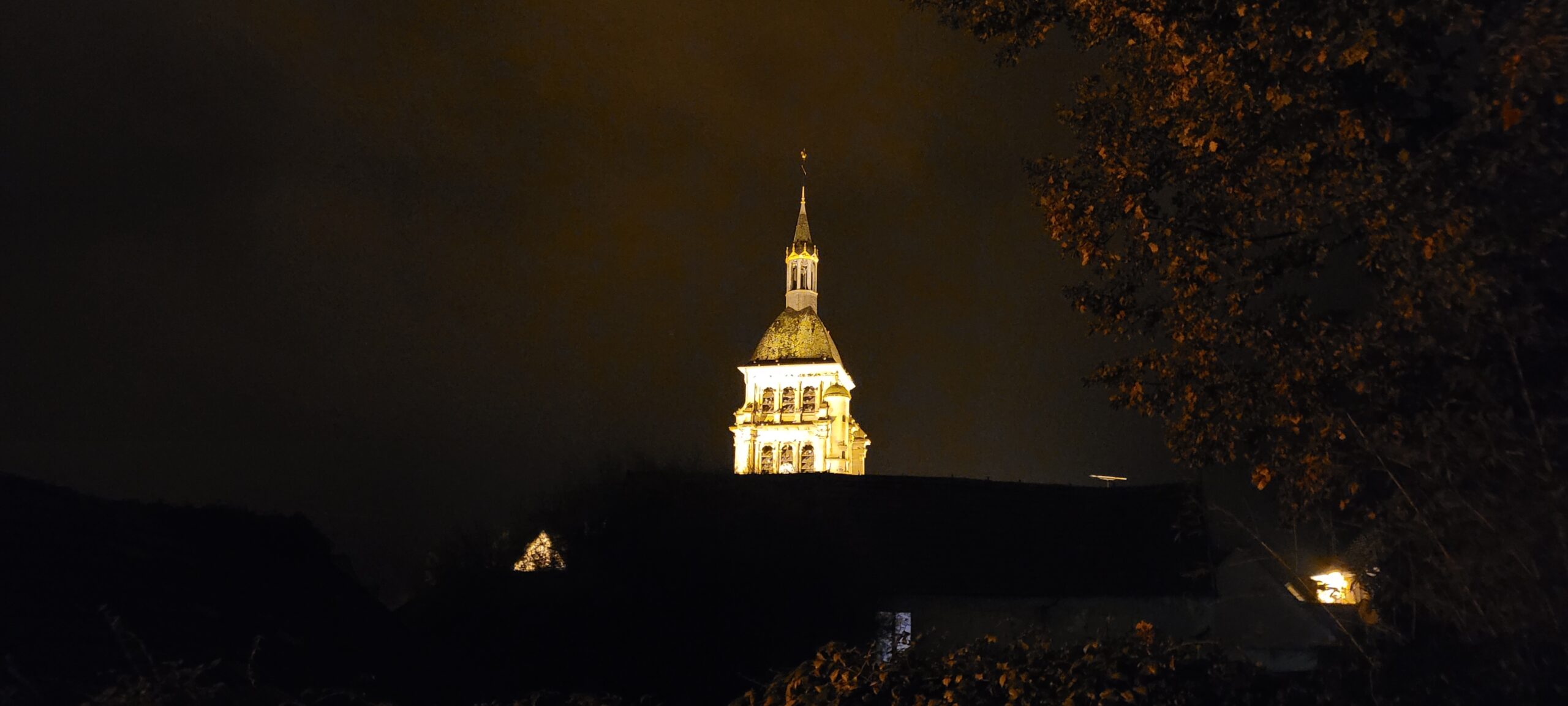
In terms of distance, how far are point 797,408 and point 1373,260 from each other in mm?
71300

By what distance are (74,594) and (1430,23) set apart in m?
13.3

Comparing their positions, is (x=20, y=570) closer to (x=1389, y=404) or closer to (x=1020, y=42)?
(x=1020, y=42)

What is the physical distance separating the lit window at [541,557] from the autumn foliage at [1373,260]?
44.1 feet

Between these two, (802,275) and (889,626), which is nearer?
(889,626)

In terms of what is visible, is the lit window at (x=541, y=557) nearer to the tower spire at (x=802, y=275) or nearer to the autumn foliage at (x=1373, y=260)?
the autumn foliage at (x=1373, y=260)

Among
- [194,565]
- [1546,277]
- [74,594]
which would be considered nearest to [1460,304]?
[1546,277]

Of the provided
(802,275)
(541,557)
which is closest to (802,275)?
(802,275)

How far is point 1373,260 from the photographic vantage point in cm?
1009

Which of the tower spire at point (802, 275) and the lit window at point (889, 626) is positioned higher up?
the tower spire at point (802, 275)

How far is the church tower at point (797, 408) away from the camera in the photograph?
80250 mm

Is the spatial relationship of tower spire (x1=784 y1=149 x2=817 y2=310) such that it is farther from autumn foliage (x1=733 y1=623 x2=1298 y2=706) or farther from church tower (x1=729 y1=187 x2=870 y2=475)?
autumn foliage (x1=733 y1=623 x2=1298 y2=706)

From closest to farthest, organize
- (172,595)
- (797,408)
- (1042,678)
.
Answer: (1042,678) < (172,595) < (797,408)

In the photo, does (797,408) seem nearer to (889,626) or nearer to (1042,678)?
(889,626)

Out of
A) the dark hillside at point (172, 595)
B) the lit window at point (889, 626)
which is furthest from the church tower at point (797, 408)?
the dark hillside at point (172, 595)
